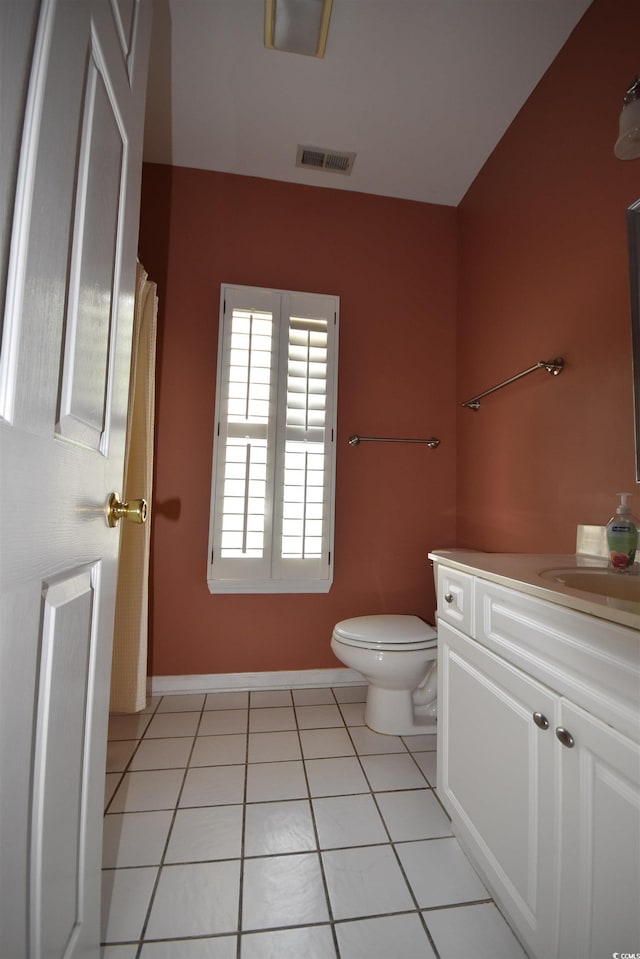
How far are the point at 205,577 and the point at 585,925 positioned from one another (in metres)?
1.72

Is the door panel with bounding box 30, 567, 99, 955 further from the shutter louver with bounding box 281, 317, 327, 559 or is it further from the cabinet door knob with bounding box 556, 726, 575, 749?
the shutter louver with bounding box 281, 317, 327, 559

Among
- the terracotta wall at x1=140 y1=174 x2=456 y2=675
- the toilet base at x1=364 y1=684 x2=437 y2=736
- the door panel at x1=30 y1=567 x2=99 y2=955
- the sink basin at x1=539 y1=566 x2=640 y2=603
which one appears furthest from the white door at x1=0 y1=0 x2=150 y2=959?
the terracotta wall at x1=140 y1=174 x2=456 y2=675

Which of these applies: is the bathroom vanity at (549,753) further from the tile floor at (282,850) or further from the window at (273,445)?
the window at (273,445)

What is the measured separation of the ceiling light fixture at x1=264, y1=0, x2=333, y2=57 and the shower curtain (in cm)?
95

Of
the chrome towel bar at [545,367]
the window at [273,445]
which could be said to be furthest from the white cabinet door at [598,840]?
the window at [273,445]

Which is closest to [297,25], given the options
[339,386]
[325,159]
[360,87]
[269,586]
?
[360,87]

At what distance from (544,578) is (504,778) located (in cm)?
42

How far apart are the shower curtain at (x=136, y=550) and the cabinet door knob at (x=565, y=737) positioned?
5.09 feet

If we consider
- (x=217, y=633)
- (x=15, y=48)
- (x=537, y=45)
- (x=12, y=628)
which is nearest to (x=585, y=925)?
(x=12, y=628)

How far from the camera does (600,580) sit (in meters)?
1.06

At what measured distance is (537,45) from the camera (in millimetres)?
1587

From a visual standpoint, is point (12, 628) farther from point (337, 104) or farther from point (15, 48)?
point (337, 104)

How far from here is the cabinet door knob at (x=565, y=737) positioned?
725 millimetres

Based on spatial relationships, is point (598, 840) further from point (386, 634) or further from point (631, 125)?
point (631, 125)
